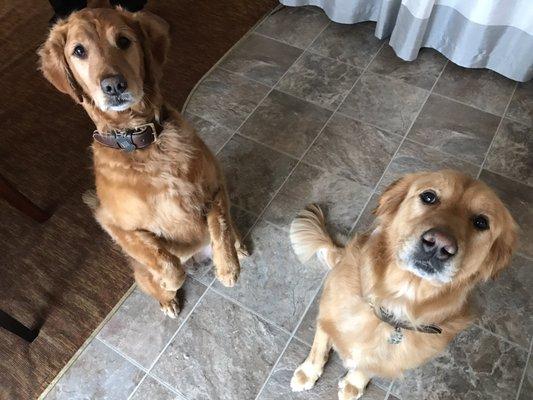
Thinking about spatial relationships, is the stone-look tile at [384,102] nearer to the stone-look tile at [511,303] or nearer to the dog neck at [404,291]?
the stone-look tile at [511,303]

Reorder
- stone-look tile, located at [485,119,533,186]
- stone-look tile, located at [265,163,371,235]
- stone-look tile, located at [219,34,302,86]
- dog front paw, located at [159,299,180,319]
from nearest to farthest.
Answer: dog front paw, located at [159,299,180,319] → stone-look tile, located at [265,163,371,235] → stone-look tile, located at [485,119,533,186] → stone-look tile, located at [219,34,302,86]

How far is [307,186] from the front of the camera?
2529mm

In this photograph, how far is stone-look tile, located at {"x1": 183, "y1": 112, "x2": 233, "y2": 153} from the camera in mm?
2709

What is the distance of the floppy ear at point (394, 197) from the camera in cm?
149

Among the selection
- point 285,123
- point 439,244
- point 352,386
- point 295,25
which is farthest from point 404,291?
point 295,25

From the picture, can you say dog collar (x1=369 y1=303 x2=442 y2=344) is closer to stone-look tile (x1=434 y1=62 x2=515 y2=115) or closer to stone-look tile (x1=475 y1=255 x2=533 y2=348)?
stone-look tile (x1=475 y1=255 x2=533 y2=348)

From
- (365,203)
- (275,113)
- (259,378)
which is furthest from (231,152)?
(259,378)

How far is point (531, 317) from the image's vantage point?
2080 millimetres

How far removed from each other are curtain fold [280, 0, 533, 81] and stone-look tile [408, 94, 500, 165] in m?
0.35

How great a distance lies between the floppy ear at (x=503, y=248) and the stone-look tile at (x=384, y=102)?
4.64 ft

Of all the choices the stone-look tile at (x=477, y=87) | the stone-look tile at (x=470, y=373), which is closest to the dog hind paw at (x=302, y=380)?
the stone-look tile at (x=470, y=373)

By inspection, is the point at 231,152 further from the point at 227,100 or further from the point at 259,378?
the point at 259,378

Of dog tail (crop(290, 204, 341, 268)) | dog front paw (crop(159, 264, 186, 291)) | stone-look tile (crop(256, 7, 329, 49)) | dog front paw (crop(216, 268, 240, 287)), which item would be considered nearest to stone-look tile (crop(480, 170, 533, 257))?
→ dog tail (crop(290, 204, 341, 268))

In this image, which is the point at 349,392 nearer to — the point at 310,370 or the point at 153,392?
the point at 310,370
